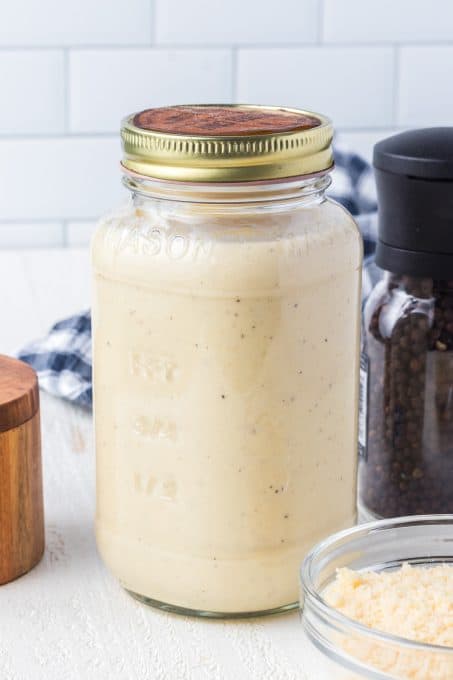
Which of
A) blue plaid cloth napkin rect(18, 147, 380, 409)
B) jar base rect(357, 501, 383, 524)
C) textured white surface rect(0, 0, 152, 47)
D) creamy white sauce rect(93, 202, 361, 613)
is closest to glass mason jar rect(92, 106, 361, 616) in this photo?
creamy white sauce rect(93, 202, 361, 613)

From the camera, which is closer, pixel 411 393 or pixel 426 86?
pixel 411 393

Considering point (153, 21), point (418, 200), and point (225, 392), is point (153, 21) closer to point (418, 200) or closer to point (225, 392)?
point (418, 200)

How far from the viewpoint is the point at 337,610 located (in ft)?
2.06

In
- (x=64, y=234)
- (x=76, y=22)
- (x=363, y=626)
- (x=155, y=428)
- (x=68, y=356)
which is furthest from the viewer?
(x=64, y=234)

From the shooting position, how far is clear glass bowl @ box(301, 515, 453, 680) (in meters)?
0.59

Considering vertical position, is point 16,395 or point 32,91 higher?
point 32,91

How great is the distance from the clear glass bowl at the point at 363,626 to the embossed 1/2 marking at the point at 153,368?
0.13 m

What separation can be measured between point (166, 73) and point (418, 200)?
91cm

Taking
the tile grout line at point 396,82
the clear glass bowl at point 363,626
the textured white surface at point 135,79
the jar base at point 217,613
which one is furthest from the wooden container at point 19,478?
the tile grout line at point 396,82

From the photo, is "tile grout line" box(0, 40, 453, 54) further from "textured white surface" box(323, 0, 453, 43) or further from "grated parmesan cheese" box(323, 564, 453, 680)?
"grated parmesan cheese" box(323, 564, 453, 680)

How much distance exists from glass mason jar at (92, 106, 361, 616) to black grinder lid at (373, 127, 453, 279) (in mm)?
71

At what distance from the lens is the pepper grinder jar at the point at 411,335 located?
0.77 m

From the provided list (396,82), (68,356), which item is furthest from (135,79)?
(68,356)

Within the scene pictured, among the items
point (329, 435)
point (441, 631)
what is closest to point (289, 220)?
point (329, 435)
